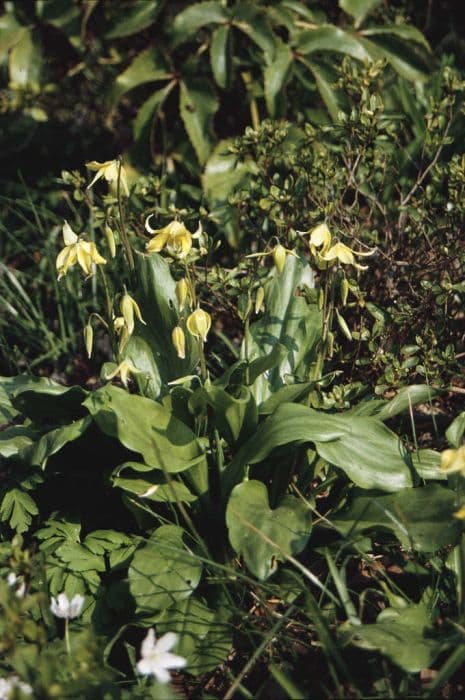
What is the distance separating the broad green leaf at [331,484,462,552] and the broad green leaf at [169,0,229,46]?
215 cm

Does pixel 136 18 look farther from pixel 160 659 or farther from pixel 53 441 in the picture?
pixel 160 659

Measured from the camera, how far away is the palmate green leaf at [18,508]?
2316 millimetres

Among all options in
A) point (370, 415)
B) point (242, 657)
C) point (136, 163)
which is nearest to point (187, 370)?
point (370, 415)

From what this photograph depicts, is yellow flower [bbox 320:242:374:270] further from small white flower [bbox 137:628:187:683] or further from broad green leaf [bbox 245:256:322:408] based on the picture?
small white flower [bbox 137:628:187:683]

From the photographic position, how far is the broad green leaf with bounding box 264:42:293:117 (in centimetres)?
339

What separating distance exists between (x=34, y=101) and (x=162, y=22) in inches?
32.1

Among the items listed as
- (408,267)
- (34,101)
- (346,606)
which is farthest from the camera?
(34,101)

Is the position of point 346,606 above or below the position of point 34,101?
below

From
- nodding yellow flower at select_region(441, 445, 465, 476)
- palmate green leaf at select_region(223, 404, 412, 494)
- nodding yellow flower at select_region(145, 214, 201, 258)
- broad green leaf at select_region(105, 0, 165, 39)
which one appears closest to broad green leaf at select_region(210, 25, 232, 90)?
broad green leaf at select_region(105, 0, 165, 39)

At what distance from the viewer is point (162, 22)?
4027mm

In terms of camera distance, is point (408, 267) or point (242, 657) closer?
point (242, 657)

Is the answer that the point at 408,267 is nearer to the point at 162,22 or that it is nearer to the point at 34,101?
the point at 162,22

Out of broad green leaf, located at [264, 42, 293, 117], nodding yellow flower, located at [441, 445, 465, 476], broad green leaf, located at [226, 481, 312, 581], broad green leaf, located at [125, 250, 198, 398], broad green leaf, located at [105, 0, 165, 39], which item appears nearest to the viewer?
nodding yellow flower, located at [441, 445, 465, 476]

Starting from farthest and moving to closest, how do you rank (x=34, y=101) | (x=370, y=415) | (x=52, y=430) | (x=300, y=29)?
(x=34, y=101)
(x=300, y=29)
(x=370, y=415)
(x=52, y=430)
